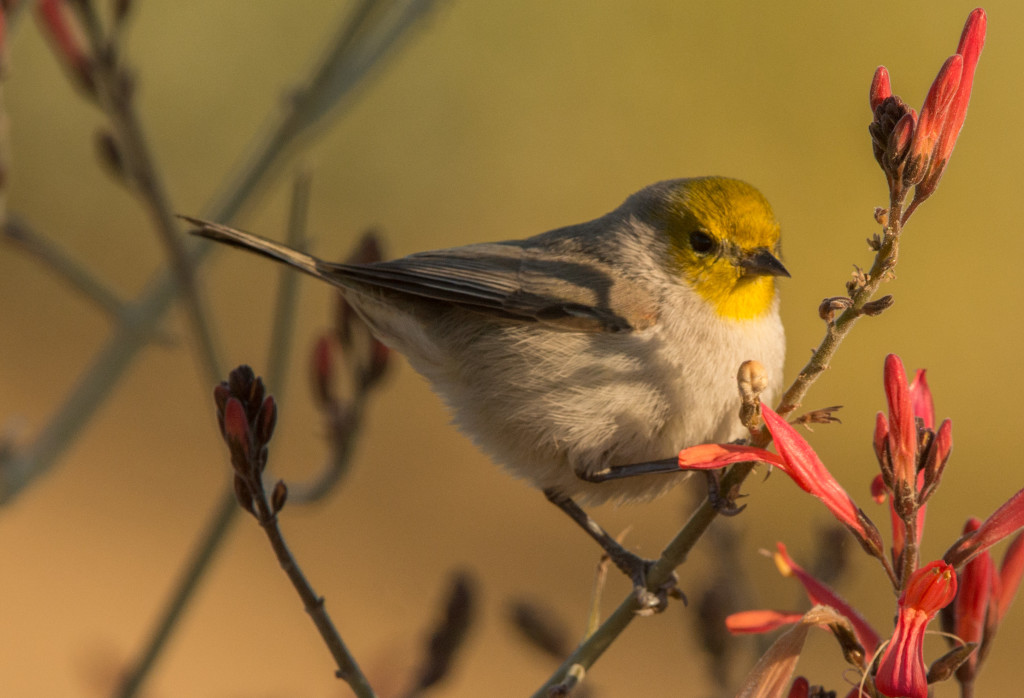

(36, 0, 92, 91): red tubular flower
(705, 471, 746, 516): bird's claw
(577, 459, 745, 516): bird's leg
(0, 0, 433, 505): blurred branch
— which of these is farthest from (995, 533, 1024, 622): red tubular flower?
(36, 0, 92, 91): red tubular flower

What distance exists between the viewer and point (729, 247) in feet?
10.6

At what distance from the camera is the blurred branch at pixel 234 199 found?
9.95ft

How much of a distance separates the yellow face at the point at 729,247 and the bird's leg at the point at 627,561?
→ 2.55 feet

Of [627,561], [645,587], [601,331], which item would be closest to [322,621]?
[645,587]

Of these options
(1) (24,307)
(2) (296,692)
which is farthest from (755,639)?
(1) (24,307)

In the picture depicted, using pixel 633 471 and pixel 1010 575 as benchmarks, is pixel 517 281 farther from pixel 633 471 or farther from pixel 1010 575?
pixel 1010 575

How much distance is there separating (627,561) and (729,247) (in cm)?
101

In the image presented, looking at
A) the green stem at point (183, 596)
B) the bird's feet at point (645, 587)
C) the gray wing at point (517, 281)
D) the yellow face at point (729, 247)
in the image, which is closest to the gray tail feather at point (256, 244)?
the gray wing at point (517, 281)

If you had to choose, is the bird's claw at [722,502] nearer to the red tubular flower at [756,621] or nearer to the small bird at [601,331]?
the red tubular flower at [756,621]

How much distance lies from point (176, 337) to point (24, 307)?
698cm

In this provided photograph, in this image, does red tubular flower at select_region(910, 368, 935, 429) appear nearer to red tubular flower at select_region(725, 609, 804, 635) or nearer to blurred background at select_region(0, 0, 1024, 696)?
red tubular flower at select_region(725, 609, 804, 635)

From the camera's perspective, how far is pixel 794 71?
9195 mm

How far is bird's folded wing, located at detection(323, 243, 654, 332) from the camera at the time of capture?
3289 millimetres

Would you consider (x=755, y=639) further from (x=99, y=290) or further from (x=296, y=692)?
(x=296, y=692)
